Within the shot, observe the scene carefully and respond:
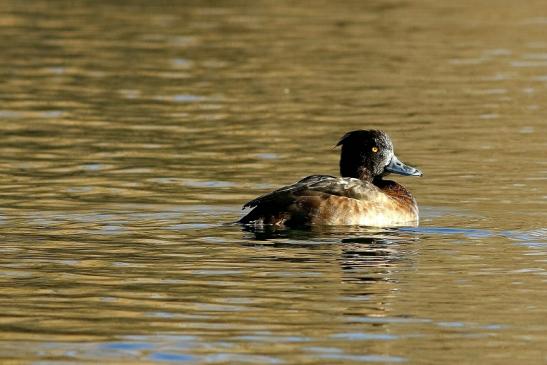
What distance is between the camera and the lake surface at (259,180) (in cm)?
850

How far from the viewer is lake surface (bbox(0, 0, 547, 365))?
850 cm

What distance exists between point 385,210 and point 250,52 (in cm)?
1218

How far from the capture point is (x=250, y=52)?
24391 millimetres

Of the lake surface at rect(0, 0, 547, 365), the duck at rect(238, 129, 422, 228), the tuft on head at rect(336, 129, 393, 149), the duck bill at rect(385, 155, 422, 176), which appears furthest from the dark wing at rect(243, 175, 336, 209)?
the duck bill at rect(385, 155, 422, 176)

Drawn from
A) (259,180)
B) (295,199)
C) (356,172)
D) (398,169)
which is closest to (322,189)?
(295,199)

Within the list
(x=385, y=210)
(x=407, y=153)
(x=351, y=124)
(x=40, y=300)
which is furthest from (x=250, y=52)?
(x=40, y=300)

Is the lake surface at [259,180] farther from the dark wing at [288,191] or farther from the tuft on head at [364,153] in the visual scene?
the tuft on head at [364,153]

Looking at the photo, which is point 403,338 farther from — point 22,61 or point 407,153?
point 22,61

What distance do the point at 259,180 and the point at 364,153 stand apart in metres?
1.80

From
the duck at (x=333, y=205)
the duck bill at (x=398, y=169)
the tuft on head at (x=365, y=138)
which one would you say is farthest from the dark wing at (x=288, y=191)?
the duck bill at (x=398, y=169)

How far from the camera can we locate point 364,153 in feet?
43.6

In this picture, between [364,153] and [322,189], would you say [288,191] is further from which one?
[364,153]

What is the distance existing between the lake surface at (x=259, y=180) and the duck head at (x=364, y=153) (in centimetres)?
71

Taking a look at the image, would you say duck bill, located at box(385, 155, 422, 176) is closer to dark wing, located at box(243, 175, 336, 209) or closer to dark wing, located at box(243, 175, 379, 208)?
dark wing, located at box(243, 175, 379, 208)
